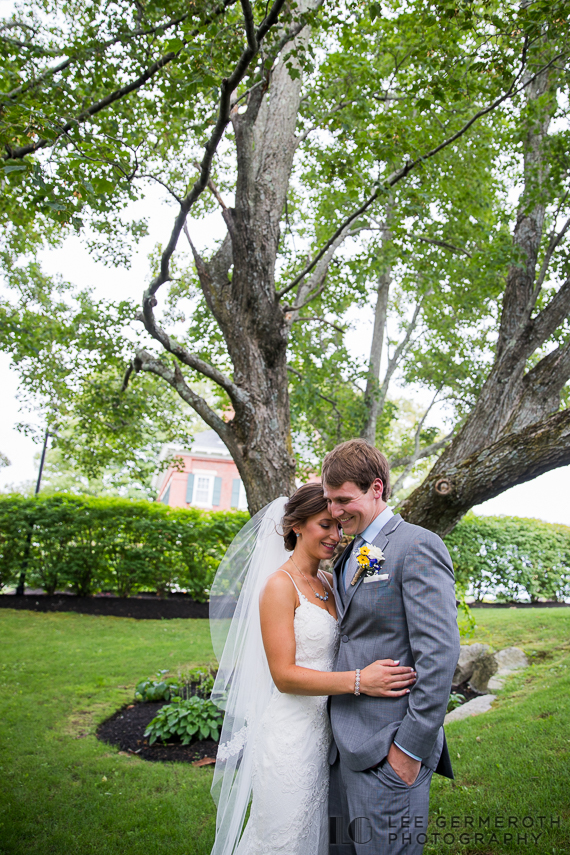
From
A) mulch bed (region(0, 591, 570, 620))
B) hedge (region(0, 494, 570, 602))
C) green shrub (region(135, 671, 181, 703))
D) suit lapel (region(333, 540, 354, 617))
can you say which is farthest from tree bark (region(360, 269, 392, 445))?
suit lapel (region(333, 540, 354, 617))

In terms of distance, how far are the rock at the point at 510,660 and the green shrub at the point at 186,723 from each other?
396cm

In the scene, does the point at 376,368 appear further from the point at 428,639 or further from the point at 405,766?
the point at 405,766

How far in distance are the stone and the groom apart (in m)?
4.03

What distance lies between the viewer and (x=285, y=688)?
8.49 feet

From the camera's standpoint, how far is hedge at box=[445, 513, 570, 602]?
16.2 meters

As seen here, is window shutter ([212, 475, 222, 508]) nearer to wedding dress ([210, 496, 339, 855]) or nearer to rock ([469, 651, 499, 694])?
rock ([469, 651, 499, 694])

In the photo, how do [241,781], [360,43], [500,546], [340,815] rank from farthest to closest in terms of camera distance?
1. [500,546]
2. [360,43]
3. [241,781]
4. [340,815]

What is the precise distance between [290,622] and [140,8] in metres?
5.96

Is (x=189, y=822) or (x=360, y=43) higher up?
(x=360, y=43)

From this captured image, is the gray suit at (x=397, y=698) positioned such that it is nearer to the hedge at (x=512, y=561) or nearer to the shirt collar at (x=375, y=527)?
the shirt collar at (x=375, y=527)

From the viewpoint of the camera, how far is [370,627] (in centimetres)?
240

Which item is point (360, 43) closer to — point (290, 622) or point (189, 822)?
point (290, 622)

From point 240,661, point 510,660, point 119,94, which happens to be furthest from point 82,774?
point 119,94

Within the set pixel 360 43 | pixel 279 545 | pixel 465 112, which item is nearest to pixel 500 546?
pixel 465 112
